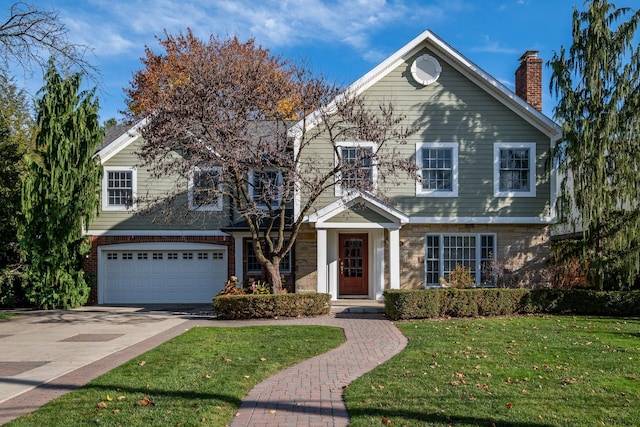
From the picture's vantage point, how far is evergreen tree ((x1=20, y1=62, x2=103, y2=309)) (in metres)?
18.5

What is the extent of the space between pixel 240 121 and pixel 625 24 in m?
11.8

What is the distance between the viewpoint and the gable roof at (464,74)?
58.4 feet

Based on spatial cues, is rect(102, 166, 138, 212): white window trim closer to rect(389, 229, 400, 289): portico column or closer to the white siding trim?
rect(389, 229, 400, 289): portico column

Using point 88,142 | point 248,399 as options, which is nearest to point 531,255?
point 248,399

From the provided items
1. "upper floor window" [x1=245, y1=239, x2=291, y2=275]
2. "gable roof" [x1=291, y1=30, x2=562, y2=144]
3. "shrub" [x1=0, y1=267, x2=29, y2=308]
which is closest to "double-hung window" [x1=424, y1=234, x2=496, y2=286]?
"gable roof" [x1=291, y1=30, x2=562, y2=144]

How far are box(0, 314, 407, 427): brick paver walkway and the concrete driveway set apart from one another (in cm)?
3

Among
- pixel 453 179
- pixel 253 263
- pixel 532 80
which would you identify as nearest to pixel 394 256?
pixel 453 179

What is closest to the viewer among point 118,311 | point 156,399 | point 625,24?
point 156,399

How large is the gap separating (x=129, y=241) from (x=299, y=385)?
14.6 m

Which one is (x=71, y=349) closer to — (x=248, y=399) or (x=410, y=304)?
(x=248, y=399)

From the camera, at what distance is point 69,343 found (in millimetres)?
11844

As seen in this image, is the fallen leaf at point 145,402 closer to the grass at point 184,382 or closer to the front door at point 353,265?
the grass at point 184,382

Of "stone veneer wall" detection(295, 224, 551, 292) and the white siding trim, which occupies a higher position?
the white siding trim

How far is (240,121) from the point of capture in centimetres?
1518
